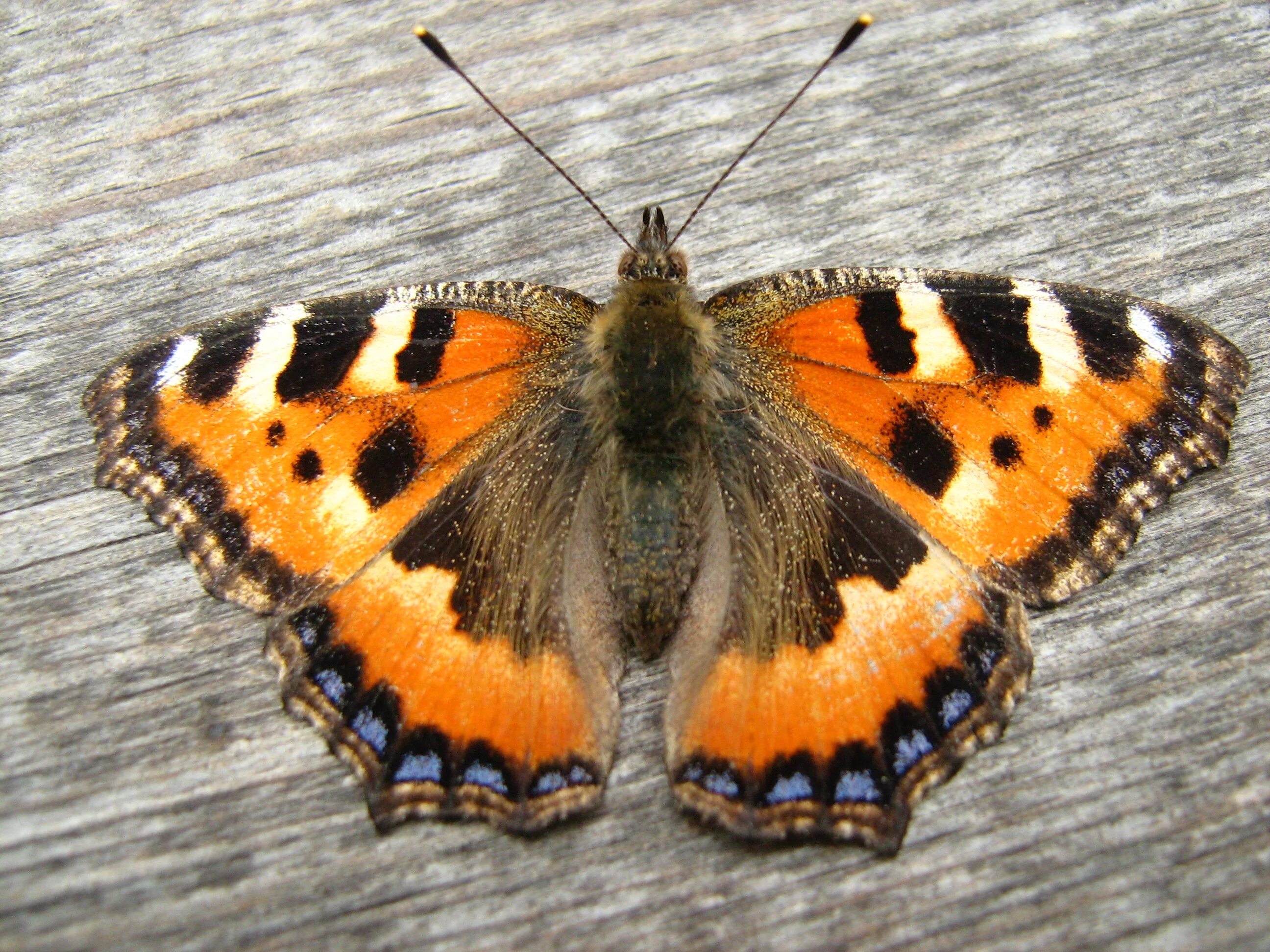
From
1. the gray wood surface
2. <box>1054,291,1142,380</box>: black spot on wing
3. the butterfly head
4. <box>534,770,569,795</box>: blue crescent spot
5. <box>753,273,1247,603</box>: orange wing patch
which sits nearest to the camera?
the gray wood surface

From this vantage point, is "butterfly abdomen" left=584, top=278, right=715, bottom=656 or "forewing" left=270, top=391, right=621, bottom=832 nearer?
"forewing" left=270, top=391, right=621, bottom=832

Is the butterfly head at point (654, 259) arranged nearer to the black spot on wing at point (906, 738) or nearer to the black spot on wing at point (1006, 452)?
the black spot on wing at point (1006, 452)

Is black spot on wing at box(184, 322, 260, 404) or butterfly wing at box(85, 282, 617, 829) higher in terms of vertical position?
black spot on wing at box(184, 322, 260, 404)

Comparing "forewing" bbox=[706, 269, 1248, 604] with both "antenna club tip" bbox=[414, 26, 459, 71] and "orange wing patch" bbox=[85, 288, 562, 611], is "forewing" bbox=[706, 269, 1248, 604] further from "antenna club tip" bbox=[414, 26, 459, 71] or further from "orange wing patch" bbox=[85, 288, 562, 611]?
"antenna club tip" bbox=[414, 26, 459, 71]

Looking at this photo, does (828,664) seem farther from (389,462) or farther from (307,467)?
(307,467)

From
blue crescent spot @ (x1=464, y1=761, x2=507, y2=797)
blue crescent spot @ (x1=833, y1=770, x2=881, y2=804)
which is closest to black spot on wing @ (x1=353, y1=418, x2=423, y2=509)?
blue crescent spot @ (x1=464, y1=761, x2=507, y2=797)

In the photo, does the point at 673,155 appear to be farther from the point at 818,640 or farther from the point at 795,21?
the point at 818,640

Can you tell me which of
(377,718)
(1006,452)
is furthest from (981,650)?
(377,718)

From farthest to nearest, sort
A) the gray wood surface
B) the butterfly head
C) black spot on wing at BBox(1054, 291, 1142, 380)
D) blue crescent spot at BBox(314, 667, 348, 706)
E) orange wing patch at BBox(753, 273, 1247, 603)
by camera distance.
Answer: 1. the butterfly head
2. black spot on wing at BBox(1054, 291, 1142, 380)
3. orange wing patch at BBox(753, 273, 1247, 603)
4. blue crescent spot at BBox(314, 667, 348, 706)
5. the gray wood surface

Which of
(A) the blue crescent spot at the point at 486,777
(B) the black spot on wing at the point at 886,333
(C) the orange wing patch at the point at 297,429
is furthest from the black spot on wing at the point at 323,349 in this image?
(B) the black spot on wing at the point at 886,333
